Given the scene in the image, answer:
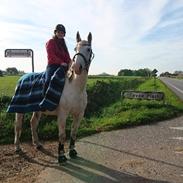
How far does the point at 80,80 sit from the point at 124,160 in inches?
73.4

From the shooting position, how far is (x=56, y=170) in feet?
25.3

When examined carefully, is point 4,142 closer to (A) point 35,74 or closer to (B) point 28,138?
(B) point 28,138

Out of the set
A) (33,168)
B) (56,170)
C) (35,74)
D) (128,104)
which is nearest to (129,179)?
(56,170)

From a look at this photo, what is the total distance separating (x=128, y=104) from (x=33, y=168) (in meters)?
8.81

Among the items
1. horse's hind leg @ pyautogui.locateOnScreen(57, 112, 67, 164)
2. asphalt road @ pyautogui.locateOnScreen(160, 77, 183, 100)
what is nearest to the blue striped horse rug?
horse's hind leg @ pyautogui.locateOnScreen(57, 112, 67, 164)

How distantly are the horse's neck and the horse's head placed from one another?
164 millimetres

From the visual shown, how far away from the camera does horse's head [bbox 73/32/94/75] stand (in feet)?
25.7

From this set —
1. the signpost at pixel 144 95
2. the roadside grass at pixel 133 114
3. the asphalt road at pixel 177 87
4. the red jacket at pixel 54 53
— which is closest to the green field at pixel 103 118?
the roadside grass at pixel 133 114

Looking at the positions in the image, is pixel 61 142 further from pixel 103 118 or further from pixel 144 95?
pixel 144 95

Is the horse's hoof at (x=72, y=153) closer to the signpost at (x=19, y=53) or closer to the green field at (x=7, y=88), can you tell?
the signpost at (x=19, y=53)

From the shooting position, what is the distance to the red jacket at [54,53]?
27.9ft

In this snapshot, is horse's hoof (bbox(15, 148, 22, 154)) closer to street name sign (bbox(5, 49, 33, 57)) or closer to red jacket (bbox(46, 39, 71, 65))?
red jacket (bbox(46, 39, 71, 65))

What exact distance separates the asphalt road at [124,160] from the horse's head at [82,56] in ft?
6.23

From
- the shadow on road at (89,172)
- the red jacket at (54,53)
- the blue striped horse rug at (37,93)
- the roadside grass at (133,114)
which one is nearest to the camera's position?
the shadow on road at (89,172)
